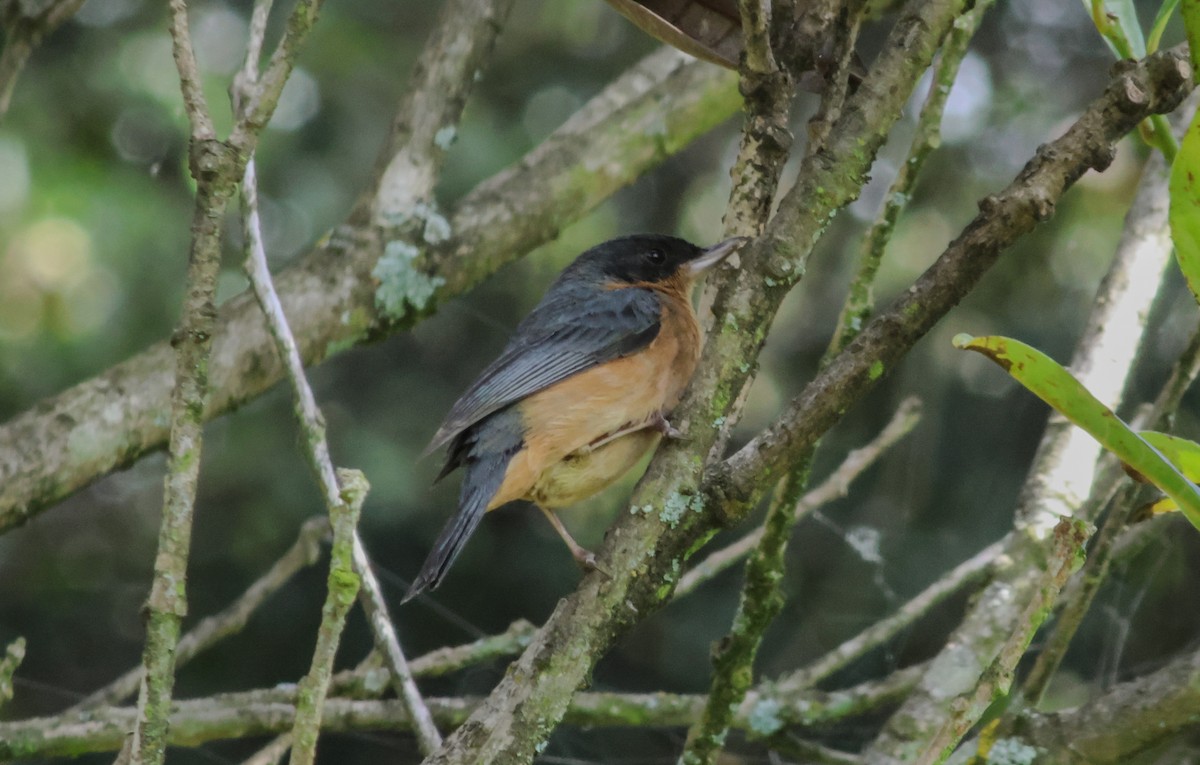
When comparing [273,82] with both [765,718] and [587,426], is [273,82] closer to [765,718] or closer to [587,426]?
[587,426]

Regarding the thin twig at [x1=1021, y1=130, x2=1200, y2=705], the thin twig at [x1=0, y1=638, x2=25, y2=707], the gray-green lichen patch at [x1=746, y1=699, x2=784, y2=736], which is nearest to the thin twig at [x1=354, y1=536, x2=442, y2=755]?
the thin twig at [x1=0, y1=638, x2=25, y2=707]

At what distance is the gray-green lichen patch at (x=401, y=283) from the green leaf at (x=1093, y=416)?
104 inches

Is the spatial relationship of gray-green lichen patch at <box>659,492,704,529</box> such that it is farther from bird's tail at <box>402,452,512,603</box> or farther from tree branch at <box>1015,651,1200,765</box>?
tree branch at <box>1015,651,1200,765</box>

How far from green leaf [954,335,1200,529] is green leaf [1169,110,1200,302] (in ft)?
1.08

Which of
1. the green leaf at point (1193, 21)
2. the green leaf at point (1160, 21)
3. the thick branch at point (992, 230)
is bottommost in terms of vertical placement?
the thick branch at point (992, 230)

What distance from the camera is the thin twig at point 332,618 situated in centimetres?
208

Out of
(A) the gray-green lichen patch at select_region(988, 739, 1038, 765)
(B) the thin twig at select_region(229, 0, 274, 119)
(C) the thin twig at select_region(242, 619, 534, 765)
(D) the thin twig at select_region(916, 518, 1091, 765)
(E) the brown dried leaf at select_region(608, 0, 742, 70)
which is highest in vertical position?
(E) the brown dried leaf at select_region(608, 0, 742, 70)

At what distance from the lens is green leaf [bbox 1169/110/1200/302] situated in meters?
2.09

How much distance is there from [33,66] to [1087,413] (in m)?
5.94

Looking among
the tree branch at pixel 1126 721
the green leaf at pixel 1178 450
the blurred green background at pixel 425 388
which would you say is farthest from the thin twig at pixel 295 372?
the blurred green background at pixel 425 388

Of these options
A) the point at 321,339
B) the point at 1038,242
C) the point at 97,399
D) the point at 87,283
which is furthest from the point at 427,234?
the point at 1038,242

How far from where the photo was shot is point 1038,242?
23.1 feet

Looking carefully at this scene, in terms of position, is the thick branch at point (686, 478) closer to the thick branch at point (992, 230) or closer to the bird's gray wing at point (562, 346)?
the thick branch at point (992, 230)

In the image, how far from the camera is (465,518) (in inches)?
146
